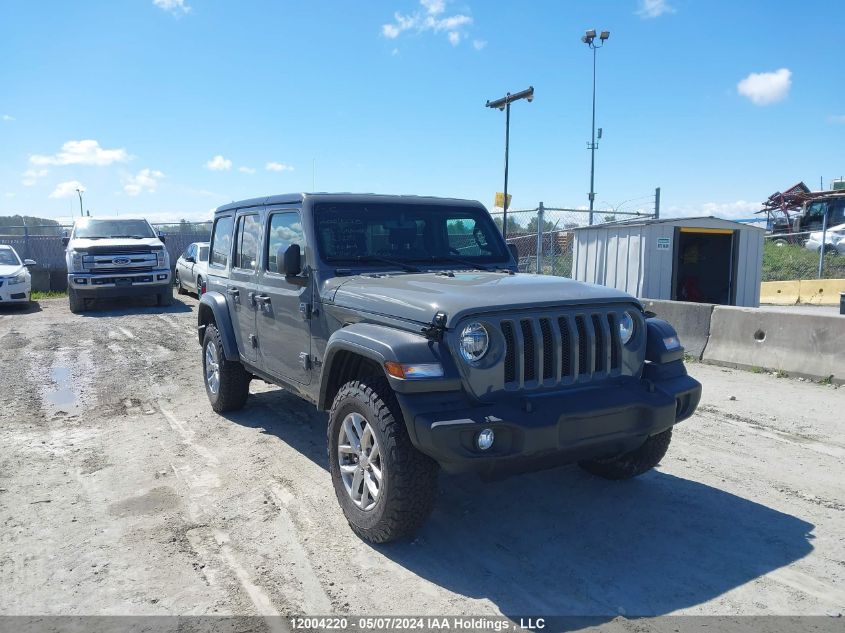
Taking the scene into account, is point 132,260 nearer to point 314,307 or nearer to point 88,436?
point 88,436

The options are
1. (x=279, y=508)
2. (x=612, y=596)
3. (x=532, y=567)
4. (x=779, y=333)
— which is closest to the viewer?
(x=612, y=596)

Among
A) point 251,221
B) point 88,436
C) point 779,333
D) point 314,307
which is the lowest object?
point 88,436

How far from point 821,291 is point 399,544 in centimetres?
1755

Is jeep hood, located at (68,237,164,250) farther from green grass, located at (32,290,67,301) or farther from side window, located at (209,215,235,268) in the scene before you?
side window, located at (209,215,235,268)

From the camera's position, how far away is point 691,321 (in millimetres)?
8961

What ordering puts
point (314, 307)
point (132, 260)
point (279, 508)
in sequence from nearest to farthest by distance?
point (279, 508) < point (314, 307) < point (132, 260)

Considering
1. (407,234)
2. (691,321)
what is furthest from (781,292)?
(407,234)

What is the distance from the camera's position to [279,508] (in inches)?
166

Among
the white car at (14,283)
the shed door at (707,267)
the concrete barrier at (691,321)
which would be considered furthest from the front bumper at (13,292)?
the shed door at (707,267)

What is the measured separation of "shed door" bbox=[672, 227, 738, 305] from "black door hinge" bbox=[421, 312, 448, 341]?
10.4m

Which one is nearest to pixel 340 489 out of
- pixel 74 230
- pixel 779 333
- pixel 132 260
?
pixel 779 333

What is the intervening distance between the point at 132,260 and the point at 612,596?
1385cm

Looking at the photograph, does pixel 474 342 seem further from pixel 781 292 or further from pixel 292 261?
pixel 781 292

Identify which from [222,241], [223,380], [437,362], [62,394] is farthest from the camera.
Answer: [62,394]
